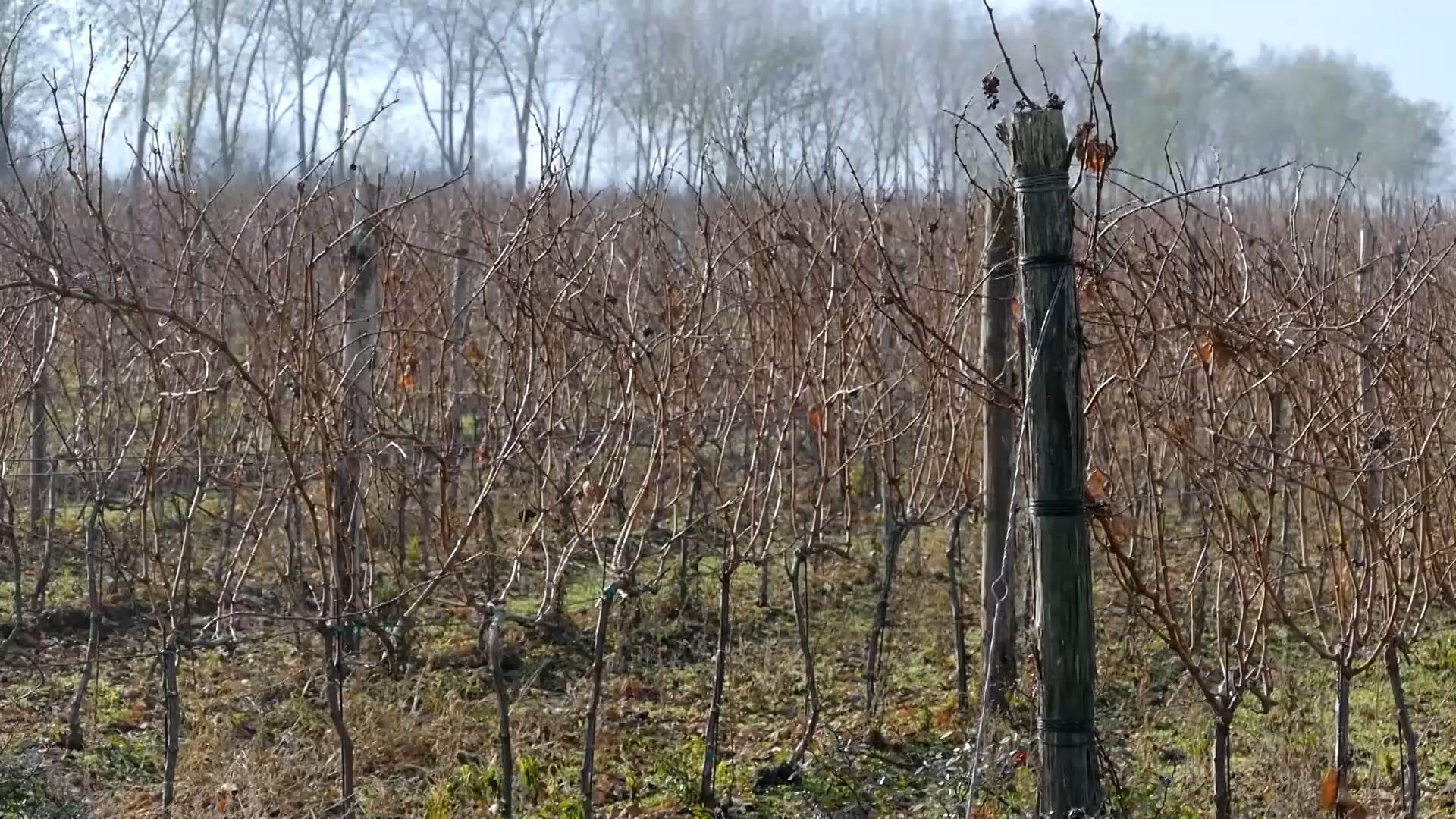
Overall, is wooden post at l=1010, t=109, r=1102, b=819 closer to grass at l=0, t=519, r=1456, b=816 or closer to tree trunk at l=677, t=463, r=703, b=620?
grass at l=0, t=519, r=1456, b=816

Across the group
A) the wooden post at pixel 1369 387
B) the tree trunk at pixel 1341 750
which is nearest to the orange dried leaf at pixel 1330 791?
the tree trunk at pixel 1341 750

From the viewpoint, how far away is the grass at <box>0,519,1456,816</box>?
12.8ft

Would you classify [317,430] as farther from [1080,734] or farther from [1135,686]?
[1135,686]

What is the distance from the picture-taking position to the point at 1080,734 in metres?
2.54

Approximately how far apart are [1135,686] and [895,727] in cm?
103

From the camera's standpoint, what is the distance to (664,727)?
4785 mm

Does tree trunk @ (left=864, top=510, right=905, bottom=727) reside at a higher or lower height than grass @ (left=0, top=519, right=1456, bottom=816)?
higher

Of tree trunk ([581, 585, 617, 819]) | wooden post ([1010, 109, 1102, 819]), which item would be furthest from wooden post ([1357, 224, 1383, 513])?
tree trunk ([581, 585, 617, 819])

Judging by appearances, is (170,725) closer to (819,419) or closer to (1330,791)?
(819,419)

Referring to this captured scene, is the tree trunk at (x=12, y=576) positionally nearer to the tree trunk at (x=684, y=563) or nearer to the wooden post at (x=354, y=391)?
the wooden post at (x=354, y=391)

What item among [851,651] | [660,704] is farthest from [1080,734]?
[851,651]

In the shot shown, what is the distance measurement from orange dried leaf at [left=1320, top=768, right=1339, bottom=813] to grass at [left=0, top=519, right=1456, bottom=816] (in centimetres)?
9

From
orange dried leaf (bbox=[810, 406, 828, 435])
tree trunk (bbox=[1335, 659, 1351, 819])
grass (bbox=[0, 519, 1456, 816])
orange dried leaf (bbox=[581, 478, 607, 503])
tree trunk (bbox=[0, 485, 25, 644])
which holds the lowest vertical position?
grass (bbox=[0, 519, 1456, 816])

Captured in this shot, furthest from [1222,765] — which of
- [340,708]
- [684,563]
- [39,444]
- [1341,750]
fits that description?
[39,444]
